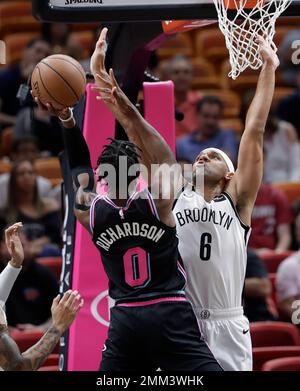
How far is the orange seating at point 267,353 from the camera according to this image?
6.82 metres

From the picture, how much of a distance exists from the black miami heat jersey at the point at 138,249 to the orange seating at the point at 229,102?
609 cm

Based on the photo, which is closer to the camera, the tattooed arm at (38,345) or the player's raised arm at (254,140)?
the tattooed arm at (38,345)

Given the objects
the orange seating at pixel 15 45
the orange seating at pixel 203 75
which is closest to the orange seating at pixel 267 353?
the orange seating at pixel 203 75

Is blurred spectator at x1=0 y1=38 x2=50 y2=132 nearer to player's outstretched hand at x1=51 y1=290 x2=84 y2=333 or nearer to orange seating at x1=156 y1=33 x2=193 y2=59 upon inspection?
orange seating at x1=156 y1=33 x2=193 y2=59

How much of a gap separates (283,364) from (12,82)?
17.5ft

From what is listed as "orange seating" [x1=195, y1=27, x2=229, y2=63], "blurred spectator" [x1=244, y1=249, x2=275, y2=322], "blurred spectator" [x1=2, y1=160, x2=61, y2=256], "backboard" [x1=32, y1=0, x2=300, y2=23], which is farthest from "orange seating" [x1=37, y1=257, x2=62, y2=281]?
"orange seating" [x1=195, y1=27, x2=229, y2=63]

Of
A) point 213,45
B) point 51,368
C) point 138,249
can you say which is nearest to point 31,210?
point 51,368

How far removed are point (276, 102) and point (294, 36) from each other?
0.67m

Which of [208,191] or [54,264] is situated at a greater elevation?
[54,264]

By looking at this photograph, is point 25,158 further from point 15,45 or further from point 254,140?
point 254,140

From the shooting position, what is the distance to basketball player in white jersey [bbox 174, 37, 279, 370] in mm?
5617

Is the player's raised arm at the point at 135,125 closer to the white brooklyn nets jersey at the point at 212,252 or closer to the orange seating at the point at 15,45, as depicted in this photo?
the white brooklyn nets jersey at the point at 212,252

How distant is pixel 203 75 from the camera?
1192 cm
